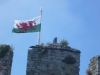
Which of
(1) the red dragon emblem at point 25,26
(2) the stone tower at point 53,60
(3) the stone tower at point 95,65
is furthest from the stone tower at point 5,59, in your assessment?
(3) the stone tower at point 95,65

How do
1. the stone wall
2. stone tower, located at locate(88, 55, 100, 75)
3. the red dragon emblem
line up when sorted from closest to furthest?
stone tower, located at locate(88, 55, 100, 75), the stone wall, the red dragon emblem

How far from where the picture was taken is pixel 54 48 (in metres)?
25.9

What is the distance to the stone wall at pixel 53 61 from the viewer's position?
2512 centimetres

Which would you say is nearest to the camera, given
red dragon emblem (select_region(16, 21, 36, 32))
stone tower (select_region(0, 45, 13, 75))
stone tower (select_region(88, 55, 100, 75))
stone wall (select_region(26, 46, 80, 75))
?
stone tower (select_region(88, 55, 100, 75))

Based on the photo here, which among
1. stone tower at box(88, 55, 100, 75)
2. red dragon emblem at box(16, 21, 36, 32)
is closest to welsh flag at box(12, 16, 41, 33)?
red dragon emblem at box(16, 21, 36, 32)

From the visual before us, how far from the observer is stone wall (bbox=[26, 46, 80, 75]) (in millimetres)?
25125

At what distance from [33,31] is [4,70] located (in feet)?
10.9

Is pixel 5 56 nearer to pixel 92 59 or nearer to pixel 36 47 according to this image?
pixel 36 47

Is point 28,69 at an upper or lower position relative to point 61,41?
lower

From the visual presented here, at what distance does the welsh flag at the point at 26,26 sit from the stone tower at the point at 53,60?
1.37m

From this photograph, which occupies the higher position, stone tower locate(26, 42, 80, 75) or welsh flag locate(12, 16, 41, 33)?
welsh flag locate(12, 16, 41, 33)

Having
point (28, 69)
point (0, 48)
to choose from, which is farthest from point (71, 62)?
point (0, 48)

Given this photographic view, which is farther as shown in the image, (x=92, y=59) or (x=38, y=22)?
(x=38, y=22)

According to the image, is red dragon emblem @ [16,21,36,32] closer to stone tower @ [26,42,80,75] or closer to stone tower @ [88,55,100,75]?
stone tower @ [26,42,80,75]
